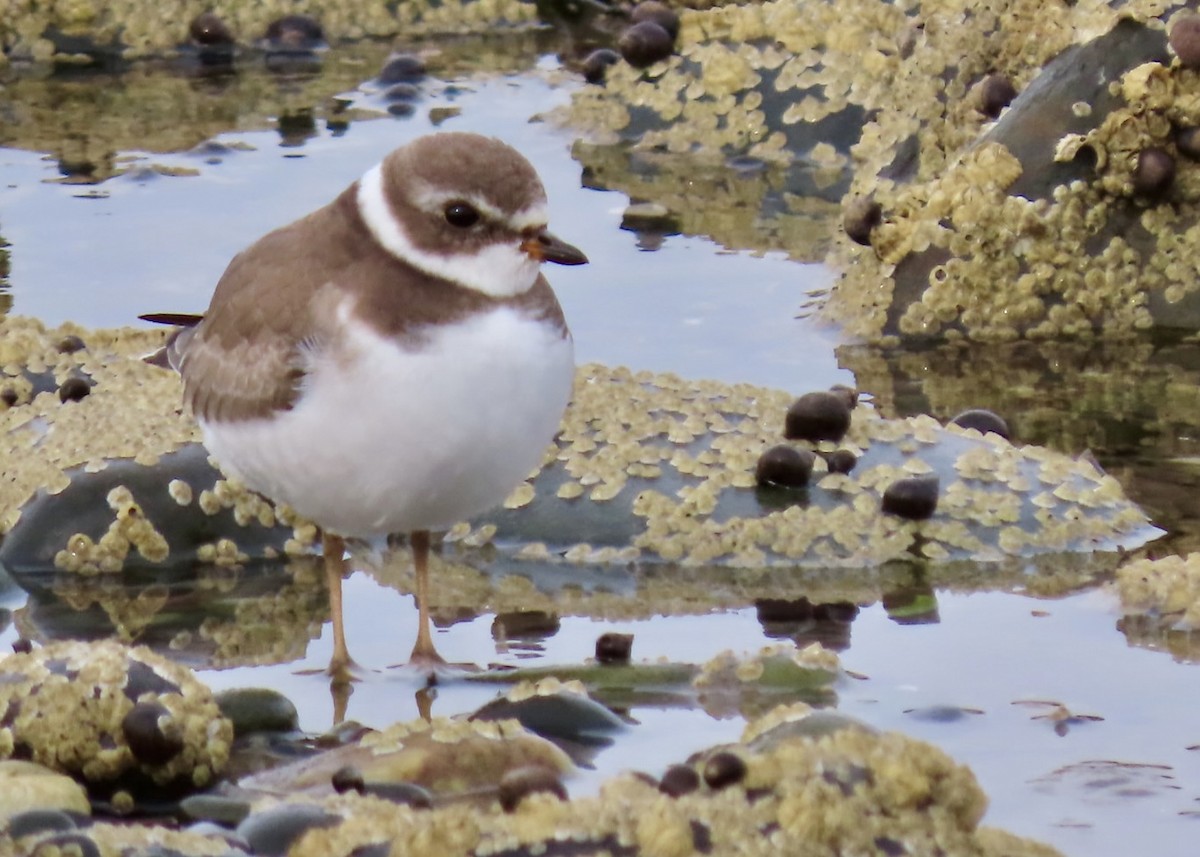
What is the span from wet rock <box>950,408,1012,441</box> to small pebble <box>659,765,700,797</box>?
3.15m

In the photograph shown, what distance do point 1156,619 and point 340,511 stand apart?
220 cm

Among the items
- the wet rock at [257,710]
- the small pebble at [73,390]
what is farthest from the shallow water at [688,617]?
the small pebble at [73,390]

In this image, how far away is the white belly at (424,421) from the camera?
4.98 metres

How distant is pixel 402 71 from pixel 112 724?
840 cm

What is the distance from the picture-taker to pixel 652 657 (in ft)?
18.5

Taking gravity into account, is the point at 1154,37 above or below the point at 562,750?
above

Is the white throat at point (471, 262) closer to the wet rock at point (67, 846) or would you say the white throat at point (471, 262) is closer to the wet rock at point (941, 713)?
the wet rock at point (941, 713)

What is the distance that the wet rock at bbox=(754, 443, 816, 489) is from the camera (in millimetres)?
6441

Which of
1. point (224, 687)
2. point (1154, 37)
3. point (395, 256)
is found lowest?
point (224, 687)

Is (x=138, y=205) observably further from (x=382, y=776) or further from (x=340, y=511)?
(x=382, y=776)

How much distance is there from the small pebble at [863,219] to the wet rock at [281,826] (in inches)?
200

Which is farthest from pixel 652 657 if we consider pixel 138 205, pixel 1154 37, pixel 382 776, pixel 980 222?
pixel 138 205

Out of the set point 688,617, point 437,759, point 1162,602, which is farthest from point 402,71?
point 437,759

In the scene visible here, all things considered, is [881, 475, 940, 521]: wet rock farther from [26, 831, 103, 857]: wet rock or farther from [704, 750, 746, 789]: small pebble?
[26, 831, 103, 857]: wet rock
